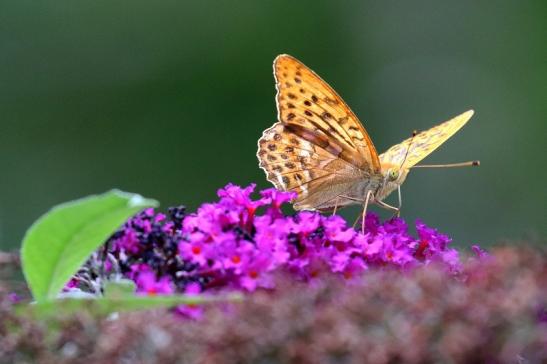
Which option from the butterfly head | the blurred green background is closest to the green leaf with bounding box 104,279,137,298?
the butterfly head

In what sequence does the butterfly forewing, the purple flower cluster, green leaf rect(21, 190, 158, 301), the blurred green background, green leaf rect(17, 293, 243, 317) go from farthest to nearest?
the blurred green background
the butterfly forewing
the purple flower cluster
green leaf rect(21, 190, 158, 301)
green leaf rect(17, 293, 243, 317)

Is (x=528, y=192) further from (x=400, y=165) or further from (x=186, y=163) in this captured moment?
(x=400, y=165)

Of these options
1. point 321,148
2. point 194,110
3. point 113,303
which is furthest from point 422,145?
point 194,110

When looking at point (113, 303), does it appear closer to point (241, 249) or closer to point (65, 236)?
point (65, 236)

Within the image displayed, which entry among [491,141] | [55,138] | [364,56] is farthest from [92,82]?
[491,141]

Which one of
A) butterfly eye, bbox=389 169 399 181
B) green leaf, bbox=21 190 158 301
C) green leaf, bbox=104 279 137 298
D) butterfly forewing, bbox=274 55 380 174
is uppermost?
butterfly forewing, bbox=274 55 380 174

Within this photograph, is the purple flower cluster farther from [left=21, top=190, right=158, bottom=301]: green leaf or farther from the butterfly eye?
the butterfly eye
